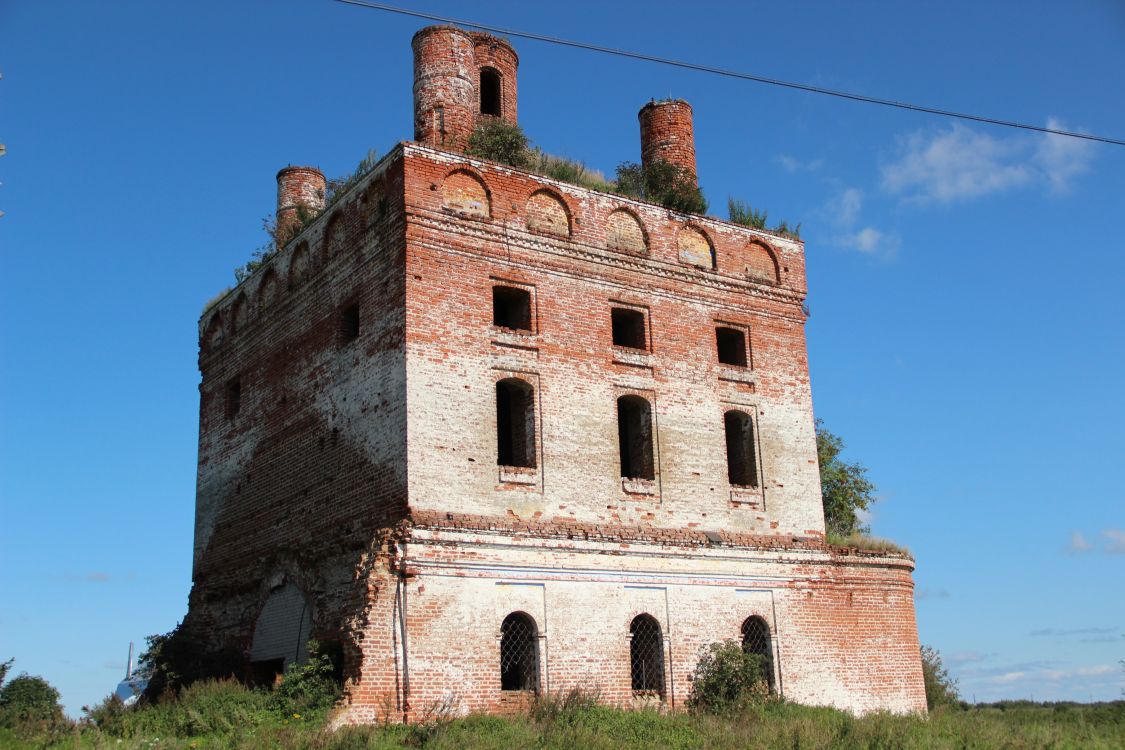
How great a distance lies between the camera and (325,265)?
17.5m

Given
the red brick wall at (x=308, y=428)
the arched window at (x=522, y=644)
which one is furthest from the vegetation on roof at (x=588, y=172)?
the arched window at (x=522, y=644)

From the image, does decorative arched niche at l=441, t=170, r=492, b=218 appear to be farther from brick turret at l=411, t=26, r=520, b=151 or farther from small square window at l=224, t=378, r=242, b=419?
small square window at l=224, t=378, r=242, b=419

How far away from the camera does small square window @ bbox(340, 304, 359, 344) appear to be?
16.7m

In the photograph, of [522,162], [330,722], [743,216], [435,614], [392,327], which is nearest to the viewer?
[330,722]

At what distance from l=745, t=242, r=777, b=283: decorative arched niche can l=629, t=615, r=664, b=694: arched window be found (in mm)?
6518

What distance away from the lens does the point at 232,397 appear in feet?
64.8

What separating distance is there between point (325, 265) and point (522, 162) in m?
3.56

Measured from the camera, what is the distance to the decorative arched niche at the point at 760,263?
19.2m

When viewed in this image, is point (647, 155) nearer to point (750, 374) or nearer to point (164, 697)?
point (750, 374)

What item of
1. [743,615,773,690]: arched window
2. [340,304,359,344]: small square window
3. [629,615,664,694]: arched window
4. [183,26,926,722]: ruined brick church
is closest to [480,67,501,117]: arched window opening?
[183,26,926,722]: ruined brick church

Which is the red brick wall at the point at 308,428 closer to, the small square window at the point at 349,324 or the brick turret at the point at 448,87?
the small square window at the point at 349,324

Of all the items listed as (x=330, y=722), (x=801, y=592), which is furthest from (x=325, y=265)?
(x=801, y=592)

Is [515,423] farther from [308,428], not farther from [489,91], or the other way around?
[489,91]

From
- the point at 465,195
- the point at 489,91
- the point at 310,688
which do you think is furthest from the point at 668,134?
the point at 310,688
